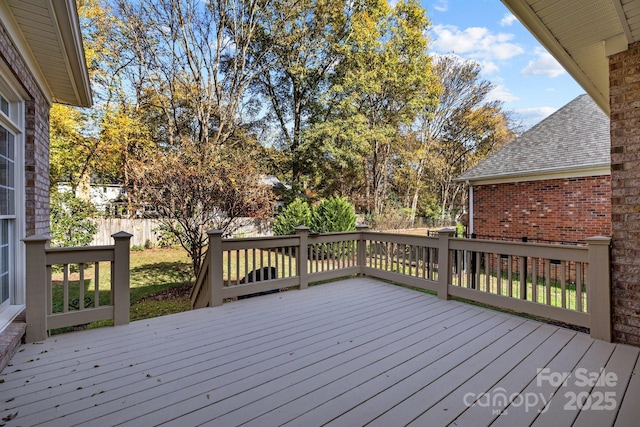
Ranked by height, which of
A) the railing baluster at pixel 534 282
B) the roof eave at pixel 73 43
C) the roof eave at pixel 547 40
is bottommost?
the railing baluster at pixel 534 282

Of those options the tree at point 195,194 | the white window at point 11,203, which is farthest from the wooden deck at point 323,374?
the tree at point 195,194

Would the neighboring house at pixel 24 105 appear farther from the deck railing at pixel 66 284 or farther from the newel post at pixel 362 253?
the newel post at pixel 362 253

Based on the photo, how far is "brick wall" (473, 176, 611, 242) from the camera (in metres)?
7.06

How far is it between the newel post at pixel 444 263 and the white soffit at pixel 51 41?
15.3 ft

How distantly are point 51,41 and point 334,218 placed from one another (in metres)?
8.06

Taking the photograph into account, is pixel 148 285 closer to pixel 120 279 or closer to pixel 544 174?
pixel 120 279

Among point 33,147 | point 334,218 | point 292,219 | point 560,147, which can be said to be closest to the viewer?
point 33,147

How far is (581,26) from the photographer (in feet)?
8.97

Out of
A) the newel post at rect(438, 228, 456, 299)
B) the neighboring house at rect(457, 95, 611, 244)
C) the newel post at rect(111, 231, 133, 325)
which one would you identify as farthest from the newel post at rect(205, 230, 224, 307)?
the neighboring house at rect(457, 95, 611, 244)

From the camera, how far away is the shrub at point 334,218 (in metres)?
10.3

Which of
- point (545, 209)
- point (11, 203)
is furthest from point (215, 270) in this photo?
point (545, 209)

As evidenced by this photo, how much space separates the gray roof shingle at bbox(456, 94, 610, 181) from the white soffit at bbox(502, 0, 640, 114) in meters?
4.75

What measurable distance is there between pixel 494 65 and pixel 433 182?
7.45 m

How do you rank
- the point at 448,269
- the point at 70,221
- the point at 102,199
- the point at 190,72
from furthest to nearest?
the point at 190,72, the point at 102,199, the point at 70,221, the point at 448,269
